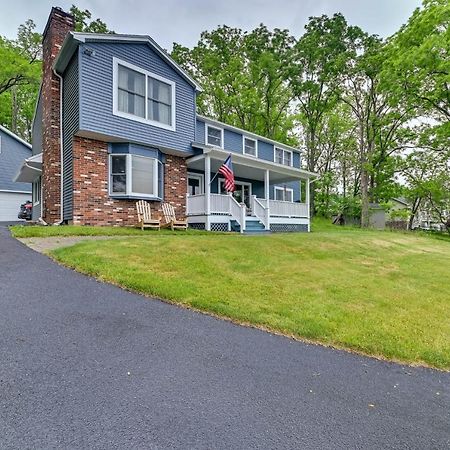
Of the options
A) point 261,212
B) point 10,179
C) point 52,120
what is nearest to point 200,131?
point 261,212

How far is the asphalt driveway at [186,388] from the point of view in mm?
1982

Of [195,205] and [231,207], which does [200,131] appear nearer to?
[195,205]

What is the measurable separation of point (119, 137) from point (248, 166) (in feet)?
20.4

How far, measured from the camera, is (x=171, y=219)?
1215cm

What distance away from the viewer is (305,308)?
453cm

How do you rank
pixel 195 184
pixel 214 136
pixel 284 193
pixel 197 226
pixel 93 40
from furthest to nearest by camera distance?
pixel 284 193, pixel 214 136, pixel 195 184, pixel 197 226, pixel 93 40

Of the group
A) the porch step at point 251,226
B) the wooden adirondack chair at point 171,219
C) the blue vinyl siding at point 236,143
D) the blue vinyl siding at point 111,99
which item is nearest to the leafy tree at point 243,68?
the blue vinyl siding at point 236,143

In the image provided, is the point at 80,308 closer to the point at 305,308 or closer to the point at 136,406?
the point at 136,406

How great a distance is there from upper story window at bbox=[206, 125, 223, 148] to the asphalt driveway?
1369 cm

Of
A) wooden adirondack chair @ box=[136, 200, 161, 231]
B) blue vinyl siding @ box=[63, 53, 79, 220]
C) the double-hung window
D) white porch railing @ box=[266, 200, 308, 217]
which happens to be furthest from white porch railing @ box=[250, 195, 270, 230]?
blue vinyl siding @ box=[63, 53, 79, 220]

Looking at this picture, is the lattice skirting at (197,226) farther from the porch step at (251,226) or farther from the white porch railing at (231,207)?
the porch step at (251,226)

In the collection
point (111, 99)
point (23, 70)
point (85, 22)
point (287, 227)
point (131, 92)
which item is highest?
point (85, 22)

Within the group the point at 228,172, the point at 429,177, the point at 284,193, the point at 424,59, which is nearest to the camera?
the point at 228,172

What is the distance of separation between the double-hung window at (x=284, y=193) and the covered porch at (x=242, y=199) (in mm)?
344
